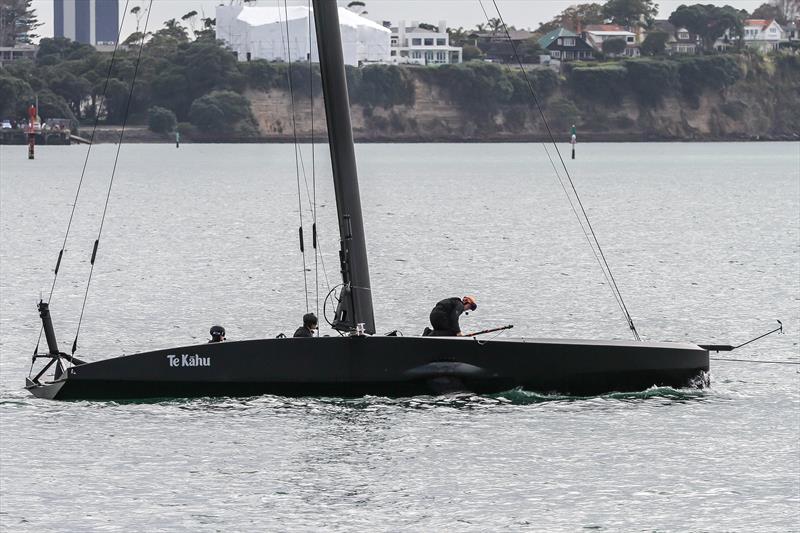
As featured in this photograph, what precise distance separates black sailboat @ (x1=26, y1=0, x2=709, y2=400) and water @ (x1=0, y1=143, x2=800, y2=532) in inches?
20.1

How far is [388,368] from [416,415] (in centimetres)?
117

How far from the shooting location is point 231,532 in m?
21.7

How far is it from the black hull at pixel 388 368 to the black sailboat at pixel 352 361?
0.02 metres

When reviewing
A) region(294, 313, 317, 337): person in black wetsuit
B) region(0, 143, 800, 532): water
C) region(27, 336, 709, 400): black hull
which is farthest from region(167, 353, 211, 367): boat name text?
region(294, 313, 317, 337): person in black wetsuit

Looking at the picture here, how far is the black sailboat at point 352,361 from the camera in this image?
2744cm

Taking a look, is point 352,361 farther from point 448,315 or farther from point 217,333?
point 217,333

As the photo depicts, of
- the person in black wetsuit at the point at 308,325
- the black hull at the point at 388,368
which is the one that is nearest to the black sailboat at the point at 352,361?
the black hull at the point at 388,368

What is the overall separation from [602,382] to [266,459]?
650 centimetres

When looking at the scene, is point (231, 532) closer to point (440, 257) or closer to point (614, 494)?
point (614, 494)

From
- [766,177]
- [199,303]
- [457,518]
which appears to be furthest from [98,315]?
[766,177]

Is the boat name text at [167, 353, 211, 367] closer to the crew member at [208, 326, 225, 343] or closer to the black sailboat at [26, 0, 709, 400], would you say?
the black sailboat at [26, 0, 709, 400]

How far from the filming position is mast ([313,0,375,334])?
27.6 m

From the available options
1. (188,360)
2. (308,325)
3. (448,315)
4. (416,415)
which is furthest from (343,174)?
(416,415)

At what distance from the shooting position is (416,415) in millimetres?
28094
